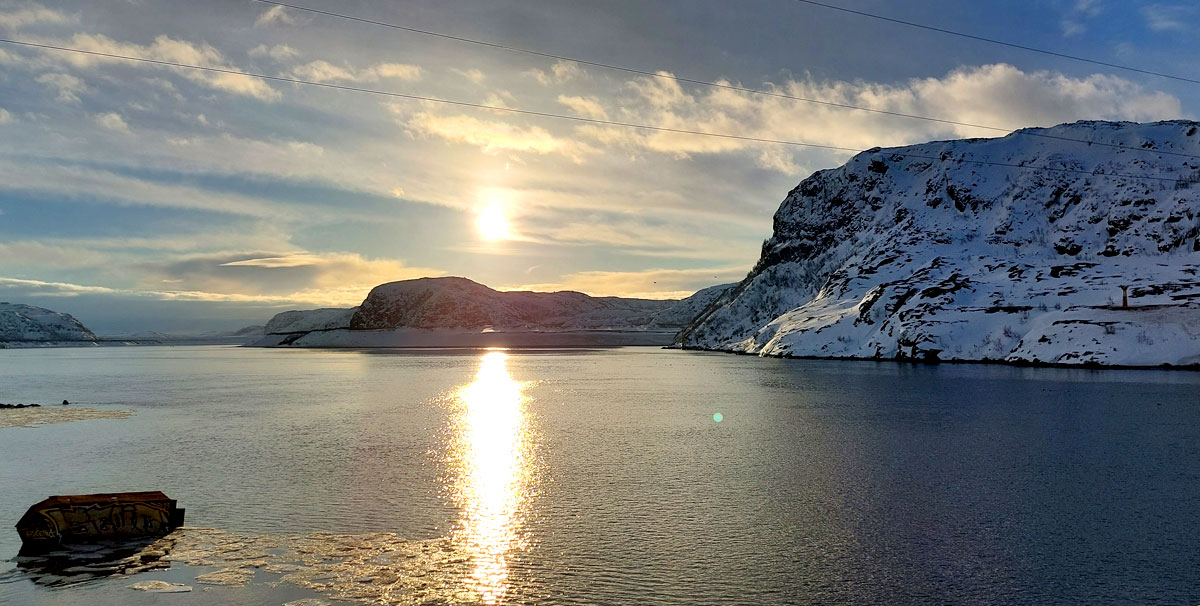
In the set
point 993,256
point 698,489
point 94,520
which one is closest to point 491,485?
point 698,489

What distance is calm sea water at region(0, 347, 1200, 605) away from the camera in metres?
11.3

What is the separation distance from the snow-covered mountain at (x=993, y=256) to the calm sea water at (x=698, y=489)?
3697cm

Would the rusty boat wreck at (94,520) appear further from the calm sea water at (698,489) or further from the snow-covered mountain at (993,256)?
the snow-covered mountain at (993,256)

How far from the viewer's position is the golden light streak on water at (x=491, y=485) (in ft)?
40.5

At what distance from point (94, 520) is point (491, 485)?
8.46 m

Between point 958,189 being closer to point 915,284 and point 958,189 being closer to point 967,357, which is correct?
point 915,284

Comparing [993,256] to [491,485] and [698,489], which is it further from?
[491,485]

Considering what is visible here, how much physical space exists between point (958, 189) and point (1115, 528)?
12552 cm

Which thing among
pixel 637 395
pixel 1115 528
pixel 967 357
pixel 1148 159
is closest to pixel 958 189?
pixel 1148 159

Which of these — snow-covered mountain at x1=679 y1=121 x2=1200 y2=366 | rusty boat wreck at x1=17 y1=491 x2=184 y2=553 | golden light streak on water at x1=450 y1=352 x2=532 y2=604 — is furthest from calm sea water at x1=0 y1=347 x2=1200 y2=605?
snow-covered mountain at x1=679 y1=121 x2=1200 y2=366

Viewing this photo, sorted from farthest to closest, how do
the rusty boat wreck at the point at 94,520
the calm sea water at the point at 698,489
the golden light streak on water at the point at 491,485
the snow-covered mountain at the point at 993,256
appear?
the snow-covered mountain at the point at 993,256, the rusty boat wreck at the point at 94,520, the golden light streak on water at the point at 491,485, the calm sea water at the point at 698,489

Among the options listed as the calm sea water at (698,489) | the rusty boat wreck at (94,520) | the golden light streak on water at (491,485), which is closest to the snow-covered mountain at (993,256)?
the calm sea water at (698,489)

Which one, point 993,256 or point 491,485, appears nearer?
point 491,485

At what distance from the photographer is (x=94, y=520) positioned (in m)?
14.2
